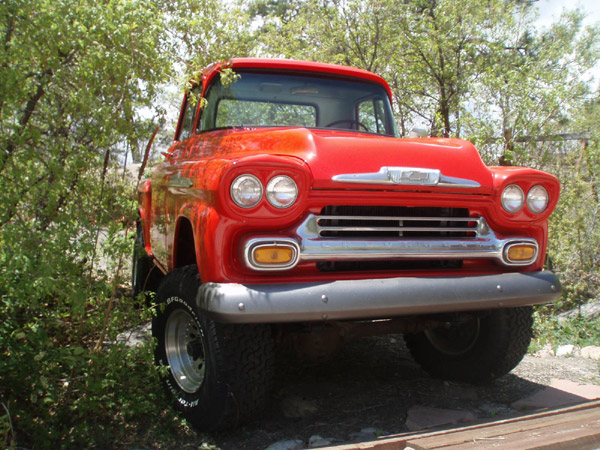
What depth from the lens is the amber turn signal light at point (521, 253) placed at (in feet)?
10.3

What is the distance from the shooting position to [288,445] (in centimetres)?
293

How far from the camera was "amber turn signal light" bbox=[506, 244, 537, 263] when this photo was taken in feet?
10.3

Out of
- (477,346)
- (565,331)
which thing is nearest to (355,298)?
(477,346)

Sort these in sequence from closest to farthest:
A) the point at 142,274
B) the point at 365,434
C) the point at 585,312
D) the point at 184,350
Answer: the point at 365,434 → the point at 184,350 → the point at 142,274 → the point at 585,312

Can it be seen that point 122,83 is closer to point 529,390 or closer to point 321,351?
point 321,351

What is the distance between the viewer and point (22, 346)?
292cm

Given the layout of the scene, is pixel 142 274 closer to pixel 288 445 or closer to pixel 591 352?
pixel 288 445

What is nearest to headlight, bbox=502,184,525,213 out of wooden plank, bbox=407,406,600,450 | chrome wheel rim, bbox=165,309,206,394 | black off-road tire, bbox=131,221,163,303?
wooden plank, bbox=407,406,600,450

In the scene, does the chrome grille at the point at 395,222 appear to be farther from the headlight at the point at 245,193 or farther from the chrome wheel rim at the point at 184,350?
the chrome wheel rim at the point at 184,350

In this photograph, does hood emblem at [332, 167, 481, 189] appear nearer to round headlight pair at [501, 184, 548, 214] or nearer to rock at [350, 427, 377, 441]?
round headlight pair at [501, 184, 548, 214]

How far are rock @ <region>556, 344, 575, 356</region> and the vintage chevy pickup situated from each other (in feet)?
4.88

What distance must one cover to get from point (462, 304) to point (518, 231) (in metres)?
0.71

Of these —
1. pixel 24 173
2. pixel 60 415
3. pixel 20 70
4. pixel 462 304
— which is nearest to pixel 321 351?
pixel 462 304

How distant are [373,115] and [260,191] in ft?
6.30
